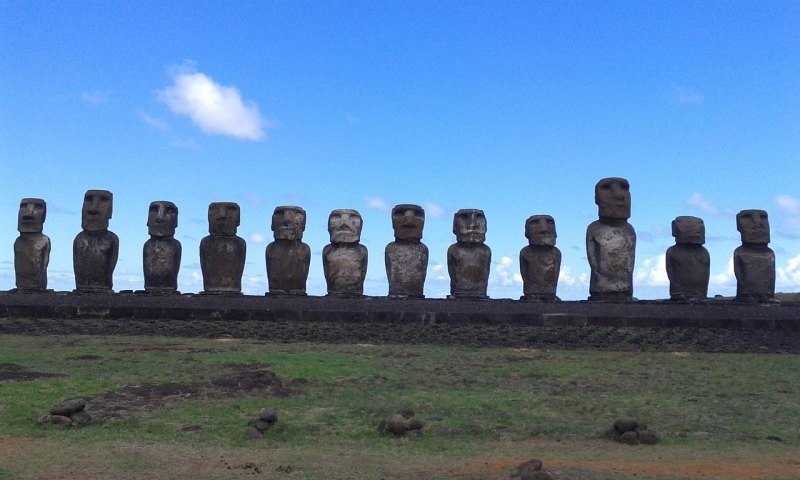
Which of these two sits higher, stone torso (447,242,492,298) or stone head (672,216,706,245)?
stone head (672,216,706,245)

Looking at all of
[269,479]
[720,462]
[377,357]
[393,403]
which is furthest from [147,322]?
[720,462]

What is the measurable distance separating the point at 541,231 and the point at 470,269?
1.58 meters

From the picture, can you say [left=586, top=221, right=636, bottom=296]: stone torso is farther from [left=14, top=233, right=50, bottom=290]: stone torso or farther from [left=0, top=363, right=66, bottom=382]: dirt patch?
[left=14, top=233, right=50, bottom=290]: stone torso

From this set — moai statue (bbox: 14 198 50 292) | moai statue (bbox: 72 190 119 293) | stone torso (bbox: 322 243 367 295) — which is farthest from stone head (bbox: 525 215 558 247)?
moai statue (bbox: 14 198 50 292)

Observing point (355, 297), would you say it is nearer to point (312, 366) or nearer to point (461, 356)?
point (461, 356)

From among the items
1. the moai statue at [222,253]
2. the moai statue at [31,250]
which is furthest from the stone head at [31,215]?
the moai statue at [222,253]

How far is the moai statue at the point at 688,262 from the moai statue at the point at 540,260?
2.19 metres

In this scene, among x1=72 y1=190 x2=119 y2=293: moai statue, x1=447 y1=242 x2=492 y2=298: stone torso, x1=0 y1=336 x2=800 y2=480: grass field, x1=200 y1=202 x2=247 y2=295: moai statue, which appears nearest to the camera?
x1=0 y1=336 x2=800 y2=480: grass field

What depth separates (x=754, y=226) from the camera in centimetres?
1761

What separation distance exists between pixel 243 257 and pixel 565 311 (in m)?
6.67

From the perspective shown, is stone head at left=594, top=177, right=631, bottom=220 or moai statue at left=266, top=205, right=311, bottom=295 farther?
moai statue at left=266, top=205, right=311, bottom=295

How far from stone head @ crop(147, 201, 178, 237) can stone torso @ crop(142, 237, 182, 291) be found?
0.16 m

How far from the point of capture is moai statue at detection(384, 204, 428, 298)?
17766mm

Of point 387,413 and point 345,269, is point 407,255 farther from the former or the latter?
point 387,413
